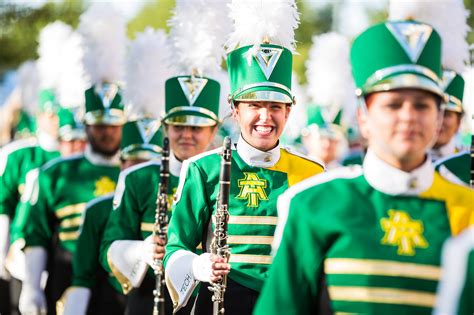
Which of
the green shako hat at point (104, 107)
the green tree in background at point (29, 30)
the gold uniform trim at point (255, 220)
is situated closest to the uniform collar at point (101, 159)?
the green shako hat at point (104, 107)

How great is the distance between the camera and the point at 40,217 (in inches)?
392

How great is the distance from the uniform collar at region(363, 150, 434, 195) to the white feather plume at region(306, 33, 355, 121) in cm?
1110

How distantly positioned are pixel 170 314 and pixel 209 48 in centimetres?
216

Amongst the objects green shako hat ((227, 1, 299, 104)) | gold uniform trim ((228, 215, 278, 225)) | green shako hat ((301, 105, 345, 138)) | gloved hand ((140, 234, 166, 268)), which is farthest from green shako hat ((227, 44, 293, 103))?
green shako hat ((301, 105, 345, 138))

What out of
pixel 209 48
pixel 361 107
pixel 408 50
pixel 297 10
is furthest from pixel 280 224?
pixel 209 48

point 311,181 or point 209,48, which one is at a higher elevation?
point 209,48

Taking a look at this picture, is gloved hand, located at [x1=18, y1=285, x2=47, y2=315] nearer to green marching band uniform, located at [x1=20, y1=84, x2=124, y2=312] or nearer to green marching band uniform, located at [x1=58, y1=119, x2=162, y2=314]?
green marching band uniform, located at [x1=20, y1=84, x2=124, y2=312]

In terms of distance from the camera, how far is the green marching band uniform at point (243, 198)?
19.6ft

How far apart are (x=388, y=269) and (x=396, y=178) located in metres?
0.38

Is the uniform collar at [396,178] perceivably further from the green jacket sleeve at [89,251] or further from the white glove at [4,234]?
the white glove at [4,234]

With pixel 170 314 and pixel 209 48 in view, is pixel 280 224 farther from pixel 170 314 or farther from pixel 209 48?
pixel 209 48

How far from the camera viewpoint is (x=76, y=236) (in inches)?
390

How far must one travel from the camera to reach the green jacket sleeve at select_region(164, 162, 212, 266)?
6035mm

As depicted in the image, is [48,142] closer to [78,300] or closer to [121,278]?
[78,300]
